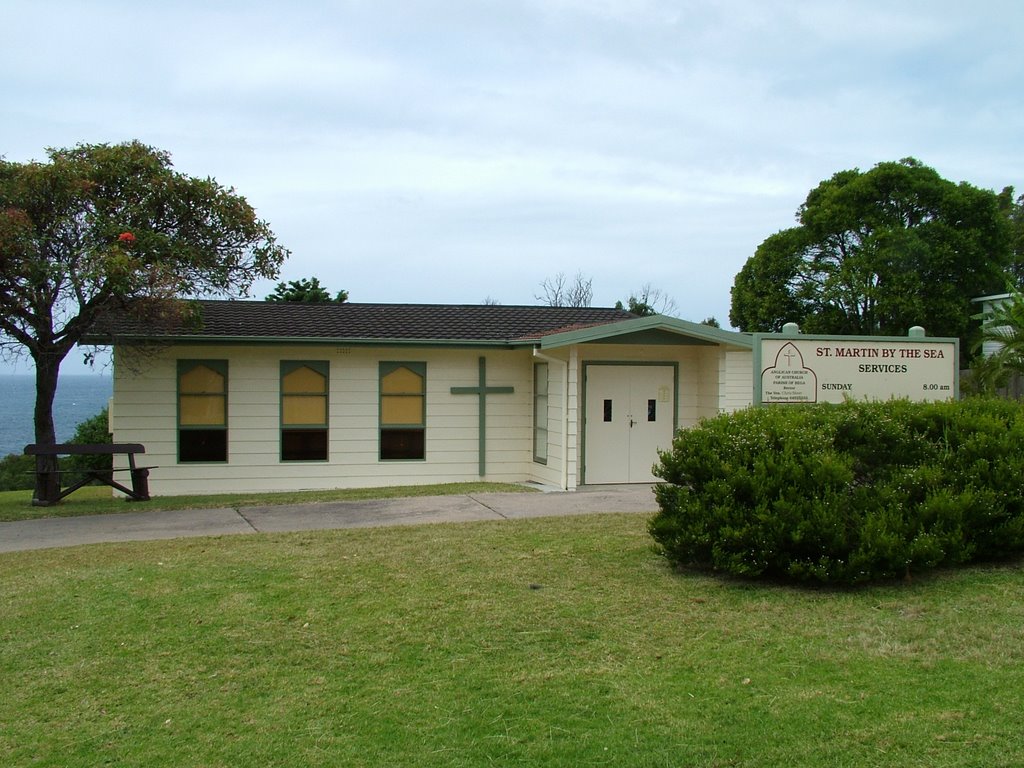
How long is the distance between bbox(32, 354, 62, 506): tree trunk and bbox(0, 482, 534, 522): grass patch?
0.76 ft

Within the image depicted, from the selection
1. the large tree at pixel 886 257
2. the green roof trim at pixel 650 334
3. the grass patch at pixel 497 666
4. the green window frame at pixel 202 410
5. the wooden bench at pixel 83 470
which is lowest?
the grass patch at pixel 497 666

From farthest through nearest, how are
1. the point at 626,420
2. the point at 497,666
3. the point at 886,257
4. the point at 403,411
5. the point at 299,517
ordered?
the point at 886,257, the point at 403,411, the point at 626,420, the point at 299,517, the point at 497,666

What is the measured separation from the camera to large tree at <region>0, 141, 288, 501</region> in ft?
42.4

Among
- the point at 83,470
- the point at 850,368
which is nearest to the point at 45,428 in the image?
the point at 83,470

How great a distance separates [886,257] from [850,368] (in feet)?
82.3

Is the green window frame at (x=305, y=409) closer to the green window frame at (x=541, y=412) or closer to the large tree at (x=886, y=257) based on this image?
the green window frame at (x=541, y=412)

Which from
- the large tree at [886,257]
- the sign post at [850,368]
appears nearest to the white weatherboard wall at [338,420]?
the sign post at [850,368]

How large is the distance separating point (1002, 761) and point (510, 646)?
9.33 feet

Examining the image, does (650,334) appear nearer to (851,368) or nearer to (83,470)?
(851,368)

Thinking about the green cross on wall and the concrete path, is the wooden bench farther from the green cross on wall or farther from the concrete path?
the green cross on wall

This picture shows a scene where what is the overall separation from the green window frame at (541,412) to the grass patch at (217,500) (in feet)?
3.52

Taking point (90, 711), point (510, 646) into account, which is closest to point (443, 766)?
point (510, 646)

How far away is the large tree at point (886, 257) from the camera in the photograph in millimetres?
32250

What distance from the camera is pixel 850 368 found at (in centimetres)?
948
